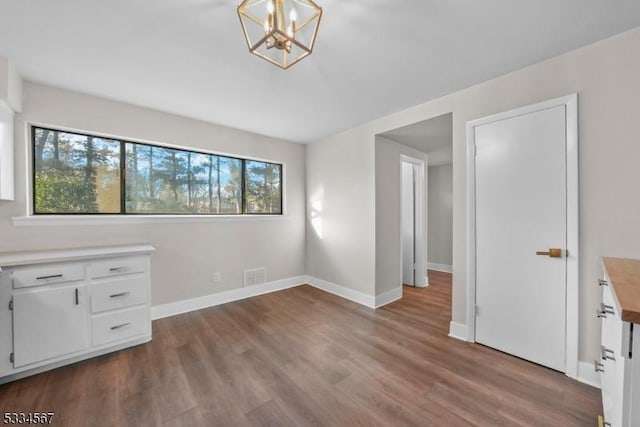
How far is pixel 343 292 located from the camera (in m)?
3.63

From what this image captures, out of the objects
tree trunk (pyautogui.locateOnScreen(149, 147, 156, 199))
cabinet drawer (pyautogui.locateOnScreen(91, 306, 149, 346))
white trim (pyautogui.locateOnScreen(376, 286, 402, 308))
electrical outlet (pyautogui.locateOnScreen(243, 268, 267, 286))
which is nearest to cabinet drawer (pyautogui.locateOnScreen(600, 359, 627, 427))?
white trim (pyautogui.locateOnScreen(376, 286, 402, 308))

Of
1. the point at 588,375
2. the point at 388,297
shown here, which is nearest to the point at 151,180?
the point at 388,297

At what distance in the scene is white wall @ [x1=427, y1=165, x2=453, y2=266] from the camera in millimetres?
5191

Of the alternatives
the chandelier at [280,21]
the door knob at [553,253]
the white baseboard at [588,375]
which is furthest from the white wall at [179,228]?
the white baseboard at [588,375]

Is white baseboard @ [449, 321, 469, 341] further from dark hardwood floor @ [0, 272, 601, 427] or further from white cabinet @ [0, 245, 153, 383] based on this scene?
white cabinet @ [0, 245, 153, 383]

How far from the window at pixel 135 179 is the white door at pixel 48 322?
0.95m

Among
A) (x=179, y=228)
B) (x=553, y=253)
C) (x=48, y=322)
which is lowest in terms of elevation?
(x=48, y=322)

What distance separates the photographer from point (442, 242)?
17.3 ft

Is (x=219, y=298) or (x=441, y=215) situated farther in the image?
(x=441, y=215)

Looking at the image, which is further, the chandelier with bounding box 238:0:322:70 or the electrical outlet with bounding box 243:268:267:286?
the electrical outlet with bounding box 243:268:267:286

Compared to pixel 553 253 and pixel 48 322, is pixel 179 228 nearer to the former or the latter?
pixel 48 322

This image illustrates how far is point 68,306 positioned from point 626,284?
3.60m

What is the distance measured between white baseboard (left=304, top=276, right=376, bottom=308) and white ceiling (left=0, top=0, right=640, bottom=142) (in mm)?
2482

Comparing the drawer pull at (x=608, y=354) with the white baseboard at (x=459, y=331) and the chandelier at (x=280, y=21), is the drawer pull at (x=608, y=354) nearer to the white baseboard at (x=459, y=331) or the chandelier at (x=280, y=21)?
the white baseboard at (x=459, y=331)
